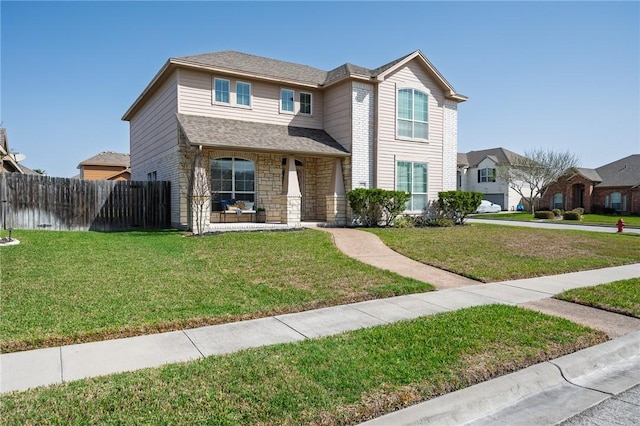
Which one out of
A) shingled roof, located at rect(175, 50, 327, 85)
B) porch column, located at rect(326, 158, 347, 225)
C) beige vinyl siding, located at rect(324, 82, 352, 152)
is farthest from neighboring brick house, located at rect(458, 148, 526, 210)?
porch column, located at rect(326, 158, 347, 225)

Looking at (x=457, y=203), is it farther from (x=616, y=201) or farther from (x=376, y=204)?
(x=616, y=201)

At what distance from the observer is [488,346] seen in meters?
4.80

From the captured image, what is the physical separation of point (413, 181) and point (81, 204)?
14.0 metres

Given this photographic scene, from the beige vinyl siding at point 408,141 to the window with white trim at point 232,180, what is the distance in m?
5.57

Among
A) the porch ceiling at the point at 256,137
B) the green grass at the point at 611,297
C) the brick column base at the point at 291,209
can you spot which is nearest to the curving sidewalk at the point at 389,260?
the green grass at the point at 611,297

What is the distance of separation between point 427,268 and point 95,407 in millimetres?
7913

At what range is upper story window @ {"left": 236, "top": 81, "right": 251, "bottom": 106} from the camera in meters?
17.5

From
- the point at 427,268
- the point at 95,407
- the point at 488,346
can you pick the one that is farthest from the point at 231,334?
the point at 427,268

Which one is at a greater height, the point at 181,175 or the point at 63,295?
the point at 181,175

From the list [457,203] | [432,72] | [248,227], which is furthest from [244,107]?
[457,203]

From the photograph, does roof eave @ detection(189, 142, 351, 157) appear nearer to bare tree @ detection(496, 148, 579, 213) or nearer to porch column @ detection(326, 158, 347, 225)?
porch column @ detection(326, 158, 347, 225)

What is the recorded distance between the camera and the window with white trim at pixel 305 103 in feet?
63.2

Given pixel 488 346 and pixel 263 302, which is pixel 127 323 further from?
pixel 488 346

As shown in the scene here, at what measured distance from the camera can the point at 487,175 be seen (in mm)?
48594
